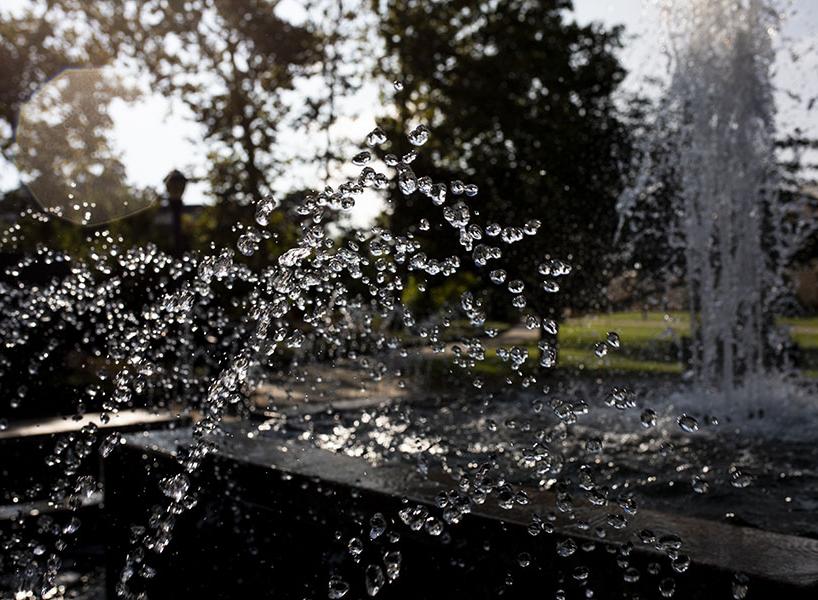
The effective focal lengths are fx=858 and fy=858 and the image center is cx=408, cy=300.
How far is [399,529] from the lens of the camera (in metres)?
2.88

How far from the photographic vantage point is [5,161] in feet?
74.8

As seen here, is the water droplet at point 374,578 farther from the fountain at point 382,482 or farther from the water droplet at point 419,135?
the water droplet at point 419,135

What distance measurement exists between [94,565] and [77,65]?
1871 cm

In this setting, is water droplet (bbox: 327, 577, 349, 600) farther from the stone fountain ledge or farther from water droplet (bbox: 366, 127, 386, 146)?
water droplet (bbox: 366, 127, 386, 146)

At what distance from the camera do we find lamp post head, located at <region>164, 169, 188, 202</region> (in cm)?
1273

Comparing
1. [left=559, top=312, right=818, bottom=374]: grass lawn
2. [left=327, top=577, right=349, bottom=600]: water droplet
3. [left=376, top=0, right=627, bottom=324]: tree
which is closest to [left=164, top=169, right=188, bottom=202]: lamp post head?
[left=376, top=0, right=627, bottom=324]: tree

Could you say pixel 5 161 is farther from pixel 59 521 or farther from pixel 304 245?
pixel 304 245

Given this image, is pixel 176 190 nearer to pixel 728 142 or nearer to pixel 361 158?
pixel 728 142

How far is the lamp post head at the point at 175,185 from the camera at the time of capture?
41.8 ft

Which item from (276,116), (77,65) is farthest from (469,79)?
(77,65)

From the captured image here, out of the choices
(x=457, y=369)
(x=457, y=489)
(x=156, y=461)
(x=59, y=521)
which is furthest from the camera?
(x=457, y=369)

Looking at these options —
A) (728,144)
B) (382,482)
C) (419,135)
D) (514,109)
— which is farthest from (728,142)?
(514,109)

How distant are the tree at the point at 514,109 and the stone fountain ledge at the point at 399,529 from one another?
39.4ft

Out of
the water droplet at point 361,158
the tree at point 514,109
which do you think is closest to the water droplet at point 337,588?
the water droplet at point 361,158
